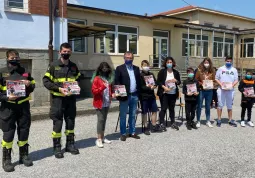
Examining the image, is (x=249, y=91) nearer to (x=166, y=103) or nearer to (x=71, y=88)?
(x=166, y=103)

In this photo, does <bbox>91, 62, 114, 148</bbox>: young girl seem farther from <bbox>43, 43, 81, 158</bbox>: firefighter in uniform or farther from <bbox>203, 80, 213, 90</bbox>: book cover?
<bbox>203, 80, 213, 90</bbox>: book cover

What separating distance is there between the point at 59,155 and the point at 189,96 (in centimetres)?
395

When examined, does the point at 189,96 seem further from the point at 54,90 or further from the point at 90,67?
the point at 90,67

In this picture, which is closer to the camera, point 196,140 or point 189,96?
point 196,140

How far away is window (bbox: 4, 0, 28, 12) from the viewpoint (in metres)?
9.95

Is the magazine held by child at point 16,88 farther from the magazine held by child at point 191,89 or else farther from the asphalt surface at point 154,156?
the magazine held by child at point 191,89

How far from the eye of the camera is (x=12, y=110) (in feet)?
15.2

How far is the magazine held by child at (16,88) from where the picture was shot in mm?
4496

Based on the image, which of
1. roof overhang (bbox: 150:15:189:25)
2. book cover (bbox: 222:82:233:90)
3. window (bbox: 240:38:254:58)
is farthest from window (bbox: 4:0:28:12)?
window (bbox: 240:38:254:58)

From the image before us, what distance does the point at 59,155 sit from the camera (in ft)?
16.9

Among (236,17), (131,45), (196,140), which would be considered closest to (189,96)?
(196,140)

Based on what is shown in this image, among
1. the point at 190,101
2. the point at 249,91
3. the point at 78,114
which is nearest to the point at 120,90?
the point at 190,101

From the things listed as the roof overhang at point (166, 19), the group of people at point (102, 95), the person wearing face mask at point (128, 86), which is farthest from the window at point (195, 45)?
the person wearing face mask at point (128, 86)

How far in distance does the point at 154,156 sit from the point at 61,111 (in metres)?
1.96
